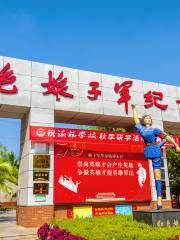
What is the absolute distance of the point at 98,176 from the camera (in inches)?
592

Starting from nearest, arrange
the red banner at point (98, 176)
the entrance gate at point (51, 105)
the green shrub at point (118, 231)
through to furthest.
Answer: the green shrub at point (118, 231) < the entrance gate at point (51, 105) < the red banner at point (98, 176)

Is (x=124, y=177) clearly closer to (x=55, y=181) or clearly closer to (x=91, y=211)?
(x=91, y=211)

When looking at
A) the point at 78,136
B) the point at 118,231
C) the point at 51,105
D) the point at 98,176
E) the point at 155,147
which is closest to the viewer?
the point at 118,231

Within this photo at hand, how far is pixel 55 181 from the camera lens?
46.0ft

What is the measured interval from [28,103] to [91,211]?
5.90m

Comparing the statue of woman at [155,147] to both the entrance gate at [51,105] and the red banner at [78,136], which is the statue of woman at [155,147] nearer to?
the red banner at [78,136]

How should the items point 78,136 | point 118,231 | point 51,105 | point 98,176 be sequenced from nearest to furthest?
point 118,231, point 51,105, point 78,136, point 98,176

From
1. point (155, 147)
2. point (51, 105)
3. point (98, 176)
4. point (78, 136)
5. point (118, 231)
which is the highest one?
point (51, 105)

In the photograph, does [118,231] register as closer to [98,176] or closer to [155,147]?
[155,147]

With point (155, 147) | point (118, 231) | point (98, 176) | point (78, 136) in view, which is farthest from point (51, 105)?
point (118, 231)

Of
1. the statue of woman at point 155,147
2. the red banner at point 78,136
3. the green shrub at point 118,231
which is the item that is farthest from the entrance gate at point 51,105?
the statue of woman at point 155,147

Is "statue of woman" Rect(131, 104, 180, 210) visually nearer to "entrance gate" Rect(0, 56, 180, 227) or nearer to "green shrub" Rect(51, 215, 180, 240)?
"green shrub" Rect(51, 215, 180, 240)

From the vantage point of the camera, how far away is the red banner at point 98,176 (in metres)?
14.2

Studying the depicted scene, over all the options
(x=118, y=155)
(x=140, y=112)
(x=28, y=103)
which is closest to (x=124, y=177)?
(x=118, y=155)
